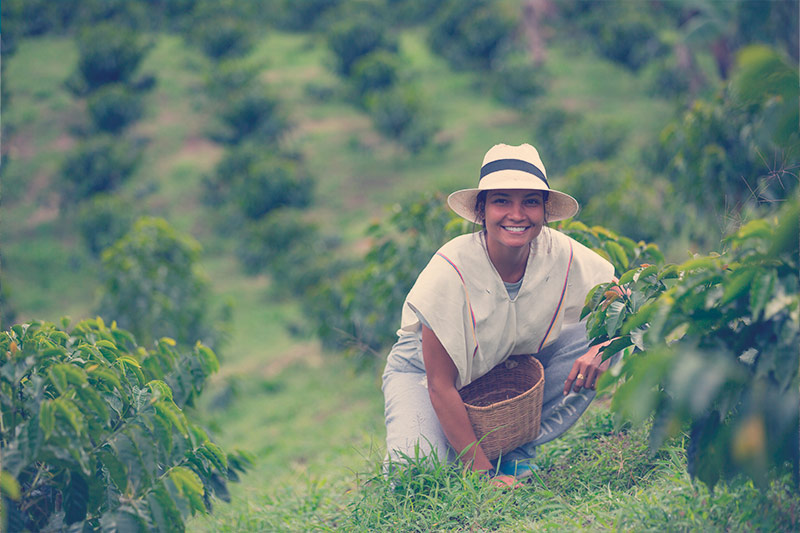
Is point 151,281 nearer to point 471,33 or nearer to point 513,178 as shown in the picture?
point 513,178

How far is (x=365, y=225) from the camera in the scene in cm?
1319

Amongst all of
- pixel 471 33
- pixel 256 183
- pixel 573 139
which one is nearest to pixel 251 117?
pixel 256 183

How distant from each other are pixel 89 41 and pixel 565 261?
18367 millimetres

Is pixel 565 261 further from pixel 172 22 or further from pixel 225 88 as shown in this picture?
pixel 172 22

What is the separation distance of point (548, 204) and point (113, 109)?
52.1 ft

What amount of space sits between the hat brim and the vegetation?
378mm

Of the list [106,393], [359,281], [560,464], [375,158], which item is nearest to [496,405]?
[560,464]

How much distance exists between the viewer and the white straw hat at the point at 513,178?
248 cm

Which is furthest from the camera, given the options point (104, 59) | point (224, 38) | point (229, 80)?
point (224, 38)

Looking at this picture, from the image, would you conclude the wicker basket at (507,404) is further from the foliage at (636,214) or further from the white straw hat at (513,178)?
the foliage at (636,214)

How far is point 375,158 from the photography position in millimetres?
→ 16078

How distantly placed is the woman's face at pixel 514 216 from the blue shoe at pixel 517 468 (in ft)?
2.87

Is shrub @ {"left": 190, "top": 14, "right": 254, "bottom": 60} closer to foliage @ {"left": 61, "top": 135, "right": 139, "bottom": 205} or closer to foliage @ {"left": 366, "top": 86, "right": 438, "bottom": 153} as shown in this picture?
foliage @ {"left": 366, "top": 86, "right": 438, "bottom": 153}

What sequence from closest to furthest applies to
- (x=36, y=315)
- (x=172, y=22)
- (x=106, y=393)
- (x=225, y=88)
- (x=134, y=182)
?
(x=106, y=393), (x=36, y=315), (x=134, y=182), (x=225, y=88), (x=172, y=22)
